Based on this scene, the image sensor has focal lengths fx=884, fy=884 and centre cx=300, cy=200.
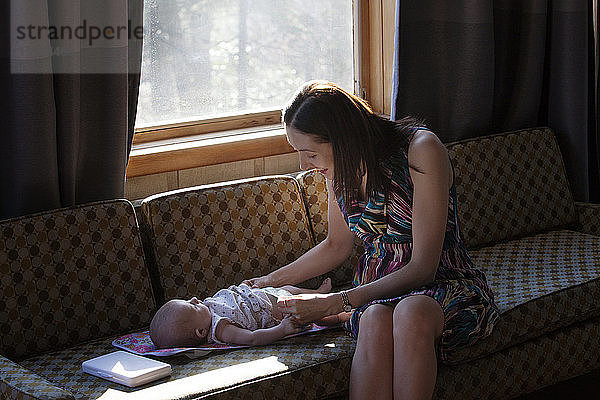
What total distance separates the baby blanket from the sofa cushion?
52 centimetres

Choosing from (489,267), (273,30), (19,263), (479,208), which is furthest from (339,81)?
(19,263)

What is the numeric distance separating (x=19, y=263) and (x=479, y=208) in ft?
5.59

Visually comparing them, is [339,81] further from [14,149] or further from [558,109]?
[14,149]

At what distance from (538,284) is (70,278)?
1.48 m

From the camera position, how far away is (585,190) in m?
3.75

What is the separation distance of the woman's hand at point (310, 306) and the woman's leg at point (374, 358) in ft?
0.32

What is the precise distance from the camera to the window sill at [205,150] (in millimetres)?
2980

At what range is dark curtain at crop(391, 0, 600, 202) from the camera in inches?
134

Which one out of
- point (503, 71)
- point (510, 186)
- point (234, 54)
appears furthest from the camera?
point (503, 71)

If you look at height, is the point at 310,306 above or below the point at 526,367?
above

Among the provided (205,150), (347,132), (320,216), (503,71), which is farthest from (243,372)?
(503,71)

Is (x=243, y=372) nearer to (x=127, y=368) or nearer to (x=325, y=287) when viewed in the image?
(x=127, y=368)

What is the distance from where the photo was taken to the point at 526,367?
2689 millimetres

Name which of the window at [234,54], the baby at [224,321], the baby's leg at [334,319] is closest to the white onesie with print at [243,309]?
the baby at [224,321]
